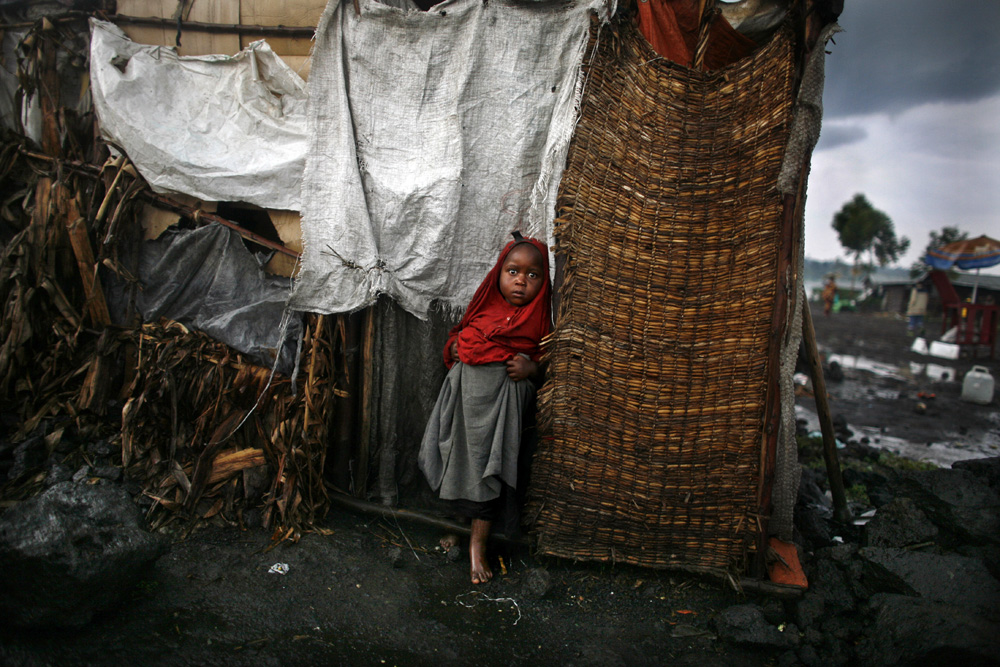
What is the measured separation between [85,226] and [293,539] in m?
2.28

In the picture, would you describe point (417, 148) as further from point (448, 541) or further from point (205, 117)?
point (448, 541)

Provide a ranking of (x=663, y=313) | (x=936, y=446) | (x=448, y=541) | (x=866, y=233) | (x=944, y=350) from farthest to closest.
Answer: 1. (x=866, y=233)
2. (x=944, y=350)
3. (x=936, y=446)
4. (x=448, y=541)
5. (x=663, y=313)

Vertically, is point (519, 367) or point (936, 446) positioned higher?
point (519, 367)

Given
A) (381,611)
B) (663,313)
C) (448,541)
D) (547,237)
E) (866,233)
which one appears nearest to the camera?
(381,611)

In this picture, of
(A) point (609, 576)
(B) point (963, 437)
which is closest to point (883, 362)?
(B) point (963, 437)

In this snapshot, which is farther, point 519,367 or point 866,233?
point 866,233

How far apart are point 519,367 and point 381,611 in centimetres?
131

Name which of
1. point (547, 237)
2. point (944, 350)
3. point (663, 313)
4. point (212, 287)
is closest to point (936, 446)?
point (663, 313)

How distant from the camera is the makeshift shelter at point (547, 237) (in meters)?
2.55

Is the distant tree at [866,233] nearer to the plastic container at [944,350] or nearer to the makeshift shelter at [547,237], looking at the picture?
the plastic container at [944,350]

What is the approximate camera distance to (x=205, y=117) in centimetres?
327

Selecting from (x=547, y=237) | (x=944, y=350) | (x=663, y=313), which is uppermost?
(x=547, y=237)

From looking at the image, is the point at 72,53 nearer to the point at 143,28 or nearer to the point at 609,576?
the point at 143,28

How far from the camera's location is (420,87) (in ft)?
9.89
